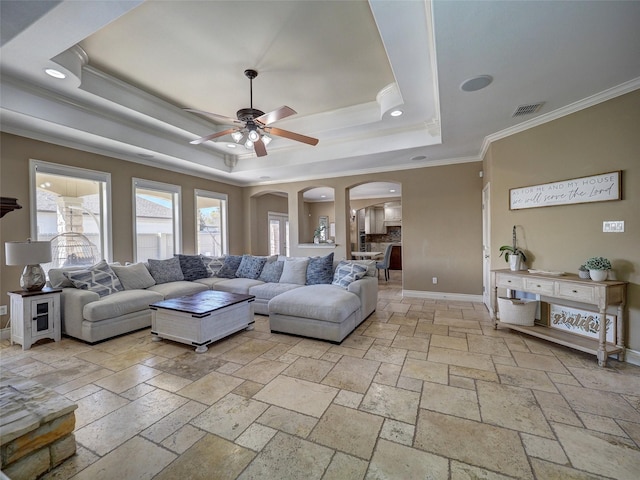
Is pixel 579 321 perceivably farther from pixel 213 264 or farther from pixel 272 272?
pixel 213 264

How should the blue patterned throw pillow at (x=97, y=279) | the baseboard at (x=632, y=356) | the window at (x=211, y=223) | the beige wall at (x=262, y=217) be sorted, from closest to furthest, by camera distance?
the baseboard at (x=632, y=356) → the blue patterned throw pillow at (x=97, y=279) → the window at (x=211, y=223) → the beige wall at (x=262, y=217)

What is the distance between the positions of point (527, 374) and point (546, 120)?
2921mm

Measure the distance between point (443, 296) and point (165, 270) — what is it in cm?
508

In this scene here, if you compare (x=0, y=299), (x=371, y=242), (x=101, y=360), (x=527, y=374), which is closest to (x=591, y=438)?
(x=527, y=374)

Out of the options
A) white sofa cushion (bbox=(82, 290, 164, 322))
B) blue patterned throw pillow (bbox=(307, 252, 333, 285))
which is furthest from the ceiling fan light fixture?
white sofa cushion (bbox=(82, 290, 164, 322))

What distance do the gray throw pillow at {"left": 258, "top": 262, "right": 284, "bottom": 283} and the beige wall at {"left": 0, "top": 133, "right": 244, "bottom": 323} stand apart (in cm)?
223

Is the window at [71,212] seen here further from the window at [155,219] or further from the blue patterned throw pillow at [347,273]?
the blue patterned throw pillow at [347,273]

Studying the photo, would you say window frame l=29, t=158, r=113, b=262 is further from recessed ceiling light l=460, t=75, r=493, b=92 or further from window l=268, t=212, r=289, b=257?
recessed ceiling light l=460, t=75, r=493, b=92

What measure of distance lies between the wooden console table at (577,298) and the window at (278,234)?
22.1 feet

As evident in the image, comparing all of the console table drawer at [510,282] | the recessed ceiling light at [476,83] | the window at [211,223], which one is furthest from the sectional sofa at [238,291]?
the recessed ceiling light at [476,83]

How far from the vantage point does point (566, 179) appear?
Result: 10.5 ft

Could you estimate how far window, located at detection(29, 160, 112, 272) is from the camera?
3922 millimetres

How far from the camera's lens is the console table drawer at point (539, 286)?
10.0 ft

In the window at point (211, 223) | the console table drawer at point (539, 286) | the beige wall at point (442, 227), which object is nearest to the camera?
the console table drawer at point (539, 286)
